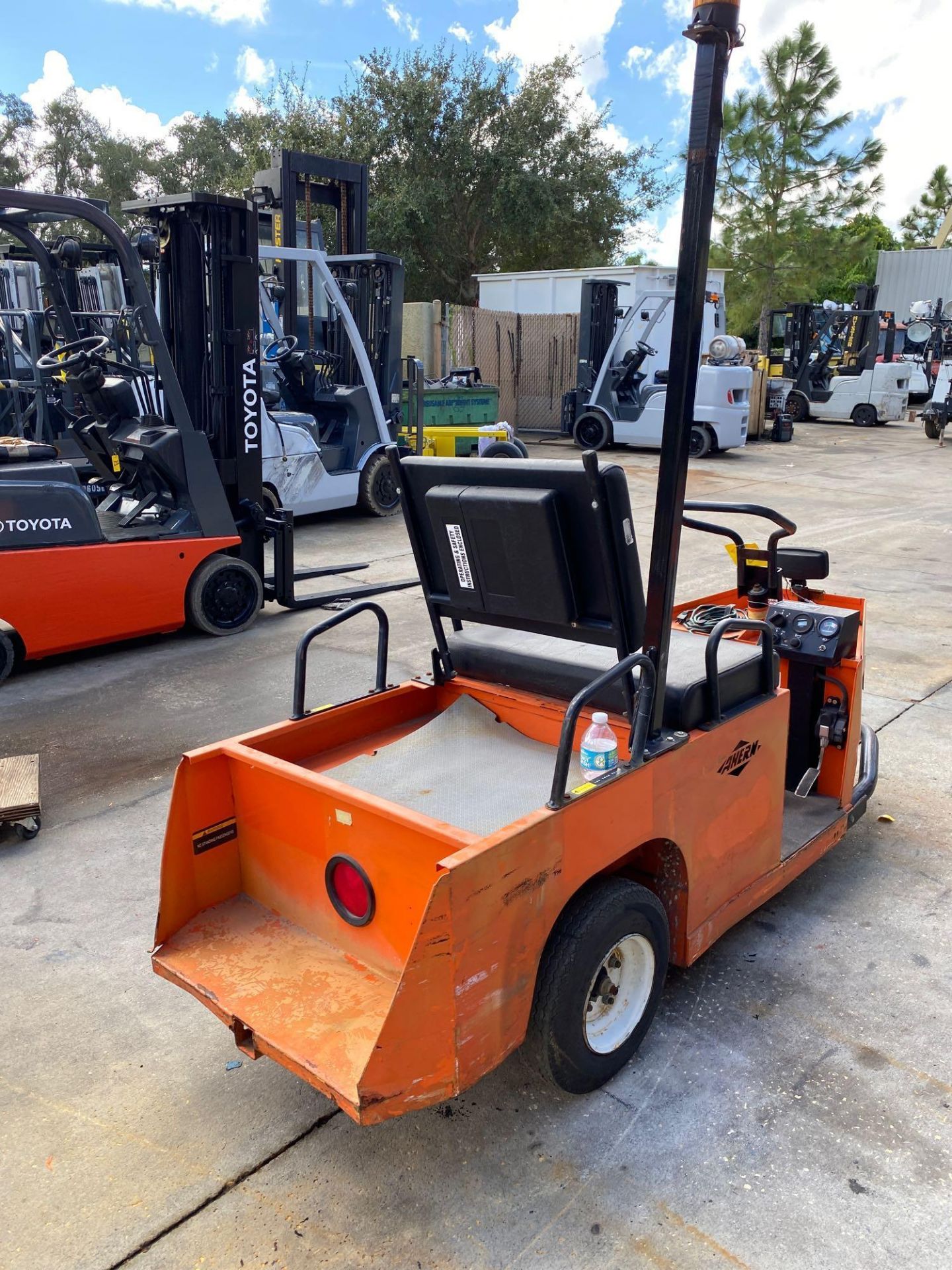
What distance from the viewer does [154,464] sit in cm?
662

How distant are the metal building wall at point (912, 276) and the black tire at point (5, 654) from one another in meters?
39.3

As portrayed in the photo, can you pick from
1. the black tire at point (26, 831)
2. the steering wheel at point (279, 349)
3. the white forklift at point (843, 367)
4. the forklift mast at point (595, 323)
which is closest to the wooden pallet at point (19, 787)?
the black tire at point (26, 831)

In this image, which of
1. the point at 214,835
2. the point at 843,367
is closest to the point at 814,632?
the point at 214,835

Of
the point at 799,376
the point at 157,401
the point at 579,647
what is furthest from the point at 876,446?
the point at 579,647

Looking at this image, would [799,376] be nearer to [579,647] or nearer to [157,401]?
[157,401]

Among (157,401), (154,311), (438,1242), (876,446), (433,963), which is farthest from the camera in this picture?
(876,446)

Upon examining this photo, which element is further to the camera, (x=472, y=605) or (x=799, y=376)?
(x=799, y=376)

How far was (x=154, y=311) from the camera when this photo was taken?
6.29 metres

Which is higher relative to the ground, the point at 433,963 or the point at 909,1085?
the point at 433,963

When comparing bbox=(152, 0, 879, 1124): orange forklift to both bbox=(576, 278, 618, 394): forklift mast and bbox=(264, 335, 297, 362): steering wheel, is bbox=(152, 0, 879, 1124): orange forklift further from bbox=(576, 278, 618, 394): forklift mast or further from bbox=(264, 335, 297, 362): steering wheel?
bbox=(576, 278, 618, 394): forklift mast

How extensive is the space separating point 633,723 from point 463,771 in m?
0.60

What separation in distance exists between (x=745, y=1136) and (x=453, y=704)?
155 cm

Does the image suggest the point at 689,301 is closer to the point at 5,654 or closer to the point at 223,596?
the point at 5,654

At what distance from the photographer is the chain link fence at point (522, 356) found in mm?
19750
